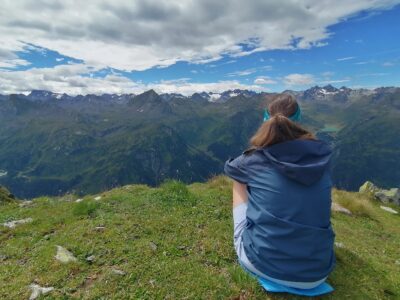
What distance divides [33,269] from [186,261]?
388cm

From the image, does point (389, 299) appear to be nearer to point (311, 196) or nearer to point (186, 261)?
point (311, 196)

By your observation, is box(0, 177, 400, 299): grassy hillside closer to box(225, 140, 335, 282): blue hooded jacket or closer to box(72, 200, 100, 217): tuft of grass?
box(72, 200, 100, 217): tuft of grass

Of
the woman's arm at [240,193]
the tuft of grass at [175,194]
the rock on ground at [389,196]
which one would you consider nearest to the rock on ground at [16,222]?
the tuft of grass at [175,194]

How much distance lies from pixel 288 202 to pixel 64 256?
245 inches

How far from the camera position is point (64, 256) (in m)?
9.45

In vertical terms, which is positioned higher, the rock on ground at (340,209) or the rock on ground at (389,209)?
the rock on ground at (340,209)

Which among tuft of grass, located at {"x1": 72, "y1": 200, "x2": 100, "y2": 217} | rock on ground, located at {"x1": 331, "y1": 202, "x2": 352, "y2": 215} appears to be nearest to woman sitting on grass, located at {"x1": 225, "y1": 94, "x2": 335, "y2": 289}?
tuft of grass, located at {"x1": 72, "y1": 200, "x2": 100, "y2": 217}

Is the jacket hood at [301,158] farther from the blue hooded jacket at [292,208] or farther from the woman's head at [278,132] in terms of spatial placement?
the woman's head at [278,132]

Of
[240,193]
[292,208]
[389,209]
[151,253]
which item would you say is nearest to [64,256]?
[151,253]

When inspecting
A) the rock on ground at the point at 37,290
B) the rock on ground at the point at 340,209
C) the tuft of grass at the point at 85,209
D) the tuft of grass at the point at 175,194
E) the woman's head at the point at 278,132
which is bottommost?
the rock on ground at the point at 340,209

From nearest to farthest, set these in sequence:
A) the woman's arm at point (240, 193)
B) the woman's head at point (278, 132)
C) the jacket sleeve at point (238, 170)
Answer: the woman's head at point (278, 132) → the jacket sleeve at point (238, 170) → the woman's arm at point (240, 193)

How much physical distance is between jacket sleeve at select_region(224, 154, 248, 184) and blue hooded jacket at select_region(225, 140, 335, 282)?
0.20 m

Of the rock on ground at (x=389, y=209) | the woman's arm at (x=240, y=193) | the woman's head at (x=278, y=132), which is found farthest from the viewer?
the rock on ground at (x=389, y=209)

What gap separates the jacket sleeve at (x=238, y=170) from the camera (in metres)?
7.40
